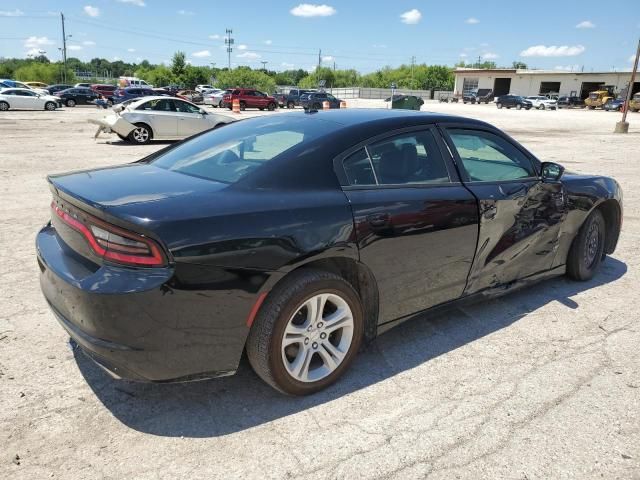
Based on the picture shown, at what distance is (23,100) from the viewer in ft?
108

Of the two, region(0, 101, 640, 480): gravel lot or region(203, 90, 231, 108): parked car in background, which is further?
region(203, 90, 231, 108): parked car in background

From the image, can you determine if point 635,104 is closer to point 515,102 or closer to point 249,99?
point 515,102

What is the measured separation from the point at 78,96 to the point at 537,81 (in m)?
70.4

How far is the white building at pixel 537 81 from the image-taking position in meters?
73.3

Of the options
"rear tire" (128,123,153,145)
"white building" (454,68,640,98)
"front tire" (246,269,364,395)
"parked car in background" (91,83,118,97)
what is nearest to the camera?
"front tire" (246,269,364,395)

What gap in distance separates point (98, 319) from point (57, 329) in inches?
58.2

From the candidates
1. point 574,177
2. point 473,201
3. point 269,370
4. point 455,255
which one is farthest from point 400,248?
point 574,177

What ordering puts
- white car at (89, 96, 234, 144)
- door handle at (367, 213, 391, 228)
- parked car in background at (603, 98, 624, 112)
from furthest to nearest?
parked car in background at (603, 98, 624, 112) → white car at (89, 96, 234, 144) → door handle at (367, 213, 391, 228)

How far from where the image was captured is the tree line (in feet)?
285

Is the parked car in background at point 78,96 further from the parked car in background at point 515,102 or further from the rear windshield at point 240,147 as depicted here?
the parked car in background at point 515,102

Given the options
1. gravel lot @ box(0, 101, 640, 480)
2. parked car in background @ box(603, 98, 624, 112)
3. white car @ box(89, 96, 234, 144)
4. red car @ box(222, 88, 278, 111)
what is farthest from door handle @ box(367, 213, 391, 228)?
parked car in background @ box(603, 98, 624, 112)

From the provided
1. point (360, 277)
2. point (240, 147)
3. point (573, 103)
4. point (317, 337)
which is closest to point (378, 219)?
point (360, 277)

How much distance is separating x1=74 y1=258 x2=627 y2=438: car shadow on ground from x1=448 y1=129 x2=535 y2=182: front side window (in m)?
1.12

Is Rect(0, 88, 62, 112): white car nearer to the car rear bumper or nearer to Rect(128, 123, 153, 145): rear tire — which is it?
Rect(128, 123, 153, 145): rear tire
